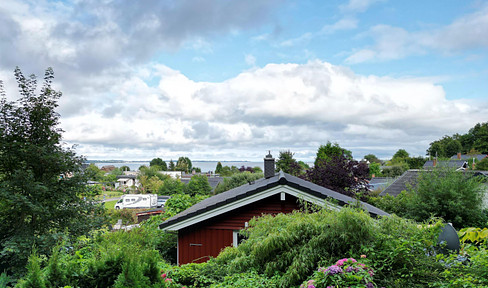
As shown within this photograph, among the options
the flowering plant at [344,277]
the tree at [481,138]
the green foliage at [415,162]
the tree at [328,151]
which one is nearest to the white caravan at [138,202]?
the tree at [328,151]

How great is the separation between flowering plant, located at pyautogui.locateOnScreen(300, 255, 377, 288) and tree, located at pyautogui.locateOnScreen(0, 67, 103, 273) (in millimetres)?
5279

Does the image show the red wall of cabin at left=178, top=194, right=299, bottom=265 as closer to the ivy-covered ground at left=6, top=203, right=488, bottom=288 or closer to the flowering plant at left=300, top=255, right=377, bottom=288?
the ivy-covered ground at left=6, top=203, right=488, bottom=288

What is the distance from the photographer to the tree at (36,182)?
5.86 metres

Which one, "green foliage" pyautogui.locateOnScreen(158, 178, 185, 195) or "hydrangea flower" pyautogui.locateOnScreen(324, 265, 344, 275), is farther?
"green foliage" pyautogui.locateOnScreen(158, 178, 185, 195)

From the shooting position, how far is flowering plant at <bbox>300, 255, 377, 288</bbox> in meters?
3.75

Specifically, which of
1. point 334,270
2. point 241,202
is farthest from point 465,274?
point 241,202

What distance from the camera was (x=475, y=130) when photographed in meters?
82.8

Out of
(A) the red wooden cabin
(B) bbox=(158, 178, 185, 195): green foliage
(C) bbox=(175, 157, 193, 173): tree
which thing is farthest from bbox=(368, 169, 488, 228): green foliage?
(C) bbox=(175, 157, 193, 173): tree

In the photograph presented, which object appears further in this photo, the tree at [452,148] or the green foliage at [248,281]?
the tree at [452,148]

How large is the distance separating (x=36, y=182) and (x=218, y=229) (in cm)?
503

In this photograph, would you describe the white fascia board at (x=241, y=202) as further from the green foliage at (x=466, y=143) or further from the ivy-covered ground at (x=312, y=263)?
the green foliage at (x=466, y=143)

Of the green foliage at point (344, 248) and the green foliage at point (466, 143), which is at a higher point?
Result: the green foliage at point (466, 143)

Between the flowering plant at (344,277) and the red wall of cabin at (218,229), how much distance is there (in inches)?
189

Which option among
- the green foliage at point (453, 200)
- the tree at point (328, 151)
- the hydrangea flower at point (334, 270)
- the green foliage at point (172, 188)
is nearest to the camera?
the hydrangea flower at point (334, 270)
